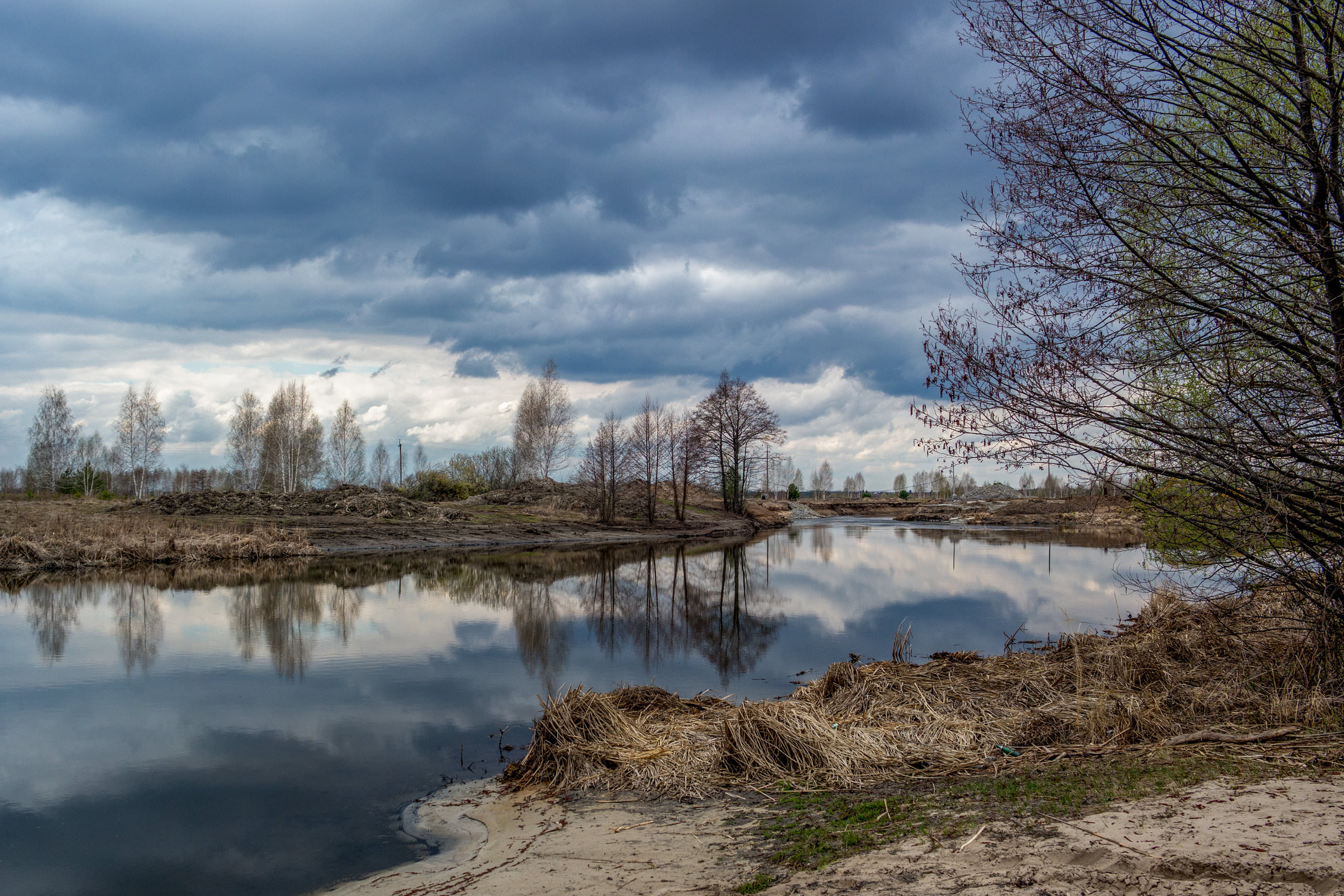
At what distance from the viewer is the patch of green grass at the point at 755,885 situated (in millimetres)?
4148

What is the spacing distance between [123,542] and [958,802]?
96.2ft

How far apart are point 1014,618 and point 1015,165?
1285cm

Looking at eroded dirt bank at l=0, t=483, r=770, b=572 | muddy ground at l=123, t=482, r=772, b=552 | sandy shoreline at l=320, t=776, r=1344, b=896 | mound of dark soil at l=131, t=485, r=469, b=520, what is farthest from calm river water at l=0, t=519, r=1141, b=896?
mound of dark soil at l=131, t=485, r=469, b=520

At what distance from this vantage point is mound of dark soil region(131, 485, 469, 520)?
36719mm

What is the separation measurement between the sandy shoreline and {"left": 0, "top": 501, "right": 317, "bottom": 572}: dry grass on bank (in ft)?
83.2

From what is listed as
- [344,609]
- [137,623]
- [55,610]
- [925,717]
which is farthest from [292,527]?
[925,717]

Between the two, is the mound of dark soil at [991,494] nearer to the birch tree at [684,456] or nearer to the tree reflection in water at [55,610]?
the birch tree at [684,456]

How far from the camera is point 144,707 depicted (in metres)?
9.95

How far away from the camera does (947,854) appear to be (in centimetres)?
420

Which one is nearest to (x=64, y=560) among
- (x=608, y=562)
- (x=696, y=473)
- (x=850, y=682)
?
(x=608, y=562)

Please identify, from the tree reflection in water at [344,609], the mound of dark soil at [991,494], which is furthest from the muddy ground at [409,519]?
the mound of dark soil at [991,494]

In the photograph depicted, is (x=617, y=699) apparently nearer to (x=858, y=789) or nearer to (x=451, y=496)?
(x=858, y=789)

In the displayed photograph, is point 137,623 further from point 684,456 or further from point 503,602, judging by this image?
point 684,456

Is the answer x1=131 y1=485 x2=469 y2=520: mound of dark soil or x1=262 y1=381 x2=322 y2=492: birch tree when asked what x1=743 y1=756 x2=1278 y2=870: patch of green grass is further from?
x1=262 y1=381 x2=322 y2=492: birch tree
